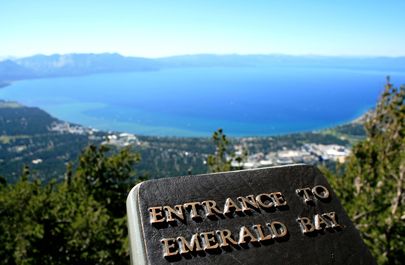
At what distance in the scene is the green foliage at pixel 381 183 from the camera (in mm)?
10070

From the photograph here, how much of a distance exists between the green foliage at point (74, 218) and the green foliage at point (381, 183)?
23.7ft

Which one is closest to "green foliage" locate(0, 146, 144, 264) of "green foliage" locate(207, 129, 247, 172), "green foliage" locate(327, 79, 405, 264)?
"green foliage" locate(207, 129, 247, 172)

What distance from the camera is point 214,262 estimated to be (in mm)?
3477

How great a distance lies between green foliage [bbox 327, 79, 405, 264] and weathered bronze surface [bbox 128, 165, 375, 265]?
6.97m

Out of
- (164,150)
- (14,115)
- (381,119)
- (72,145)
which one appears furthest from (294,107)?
(381,119)

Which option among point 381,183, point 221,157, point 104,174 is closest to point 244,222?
point 221,157

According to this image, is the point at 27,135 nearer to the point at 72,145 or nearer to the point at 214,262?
the point at 72,145

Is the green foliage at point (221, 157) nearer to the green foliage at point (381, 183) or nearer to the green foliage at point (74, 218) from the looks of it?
the green foliage at point (74, 218)

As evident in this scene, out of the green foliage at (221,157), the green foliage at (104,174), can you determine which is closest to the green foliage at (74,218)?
the green foliage at (104,174)

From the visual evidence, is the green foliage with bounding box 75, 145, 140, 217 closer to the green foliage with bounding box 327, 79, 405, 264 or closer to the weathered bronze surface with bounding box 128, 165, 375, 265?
the green foliage with bounding box 327, 79, 405, 264

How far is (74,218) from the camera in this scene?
11.1m

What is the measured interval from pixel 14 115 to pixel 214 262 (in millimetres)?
160554

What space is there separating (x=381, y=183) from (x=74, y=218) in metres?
9.90

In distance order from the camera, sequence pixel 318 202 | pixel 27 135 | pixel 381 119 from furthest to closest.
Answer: pixel 27 135 < pixel 381 119 < pixel 318 202
